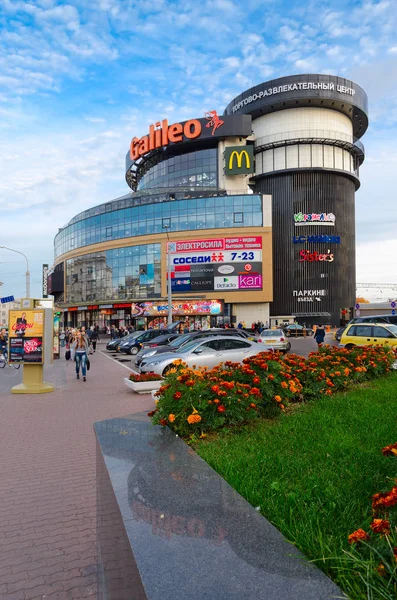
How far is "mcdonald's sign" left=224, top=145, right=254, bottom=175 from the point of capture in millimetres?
65812

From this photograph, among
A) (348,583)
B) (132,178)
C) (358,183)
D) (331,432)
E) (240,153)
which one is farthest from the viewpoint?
(132,178)

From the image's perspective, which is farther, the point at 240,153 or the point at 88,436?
the point at 240,153

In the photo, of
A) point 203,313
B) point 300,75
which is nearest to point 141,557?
point 203,313

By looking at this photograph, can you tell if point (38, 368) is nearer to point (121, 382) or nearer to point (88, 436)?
point (121, 382)

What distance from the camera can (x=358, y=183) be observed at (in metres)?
→ 75.9

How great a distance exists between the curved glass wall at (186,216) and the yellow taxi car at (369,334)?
42.9 meters

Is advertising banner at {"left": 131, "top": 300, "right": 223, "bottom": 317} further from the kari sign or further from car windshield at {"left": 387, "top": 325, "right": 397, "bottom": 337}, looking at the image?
car windshield at {"left": 387, "top": 325, "right": 397, "bottom": 337}

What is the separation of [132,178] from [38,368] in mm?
75142

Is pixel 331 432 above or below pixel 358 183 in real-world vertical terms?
below

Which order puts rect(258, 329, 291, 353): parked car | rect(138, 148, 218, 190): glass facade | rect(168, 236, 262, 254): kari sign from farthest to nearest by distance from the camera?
rect(138, 148, 218, 190): glass facade
rect(168, 236, 262, 254): kari sign
rect(258, 329, 291, 353): parked car

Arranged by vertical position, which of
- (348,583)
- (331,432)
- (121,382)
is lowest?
(121,382)

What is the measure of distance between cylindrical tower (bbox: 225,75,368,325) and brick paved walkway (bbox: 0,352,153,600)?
59.1 m

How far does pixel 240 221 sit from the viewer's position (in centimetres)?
6209

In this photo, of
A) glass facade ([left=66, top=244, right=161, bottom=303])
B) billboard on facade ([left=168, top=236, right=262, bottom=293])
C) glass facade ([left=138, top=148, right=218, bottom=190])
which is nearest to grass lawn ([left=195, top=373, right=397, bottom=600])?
billboard on facade ([left=168, top=236, right=262, bottom=293])
